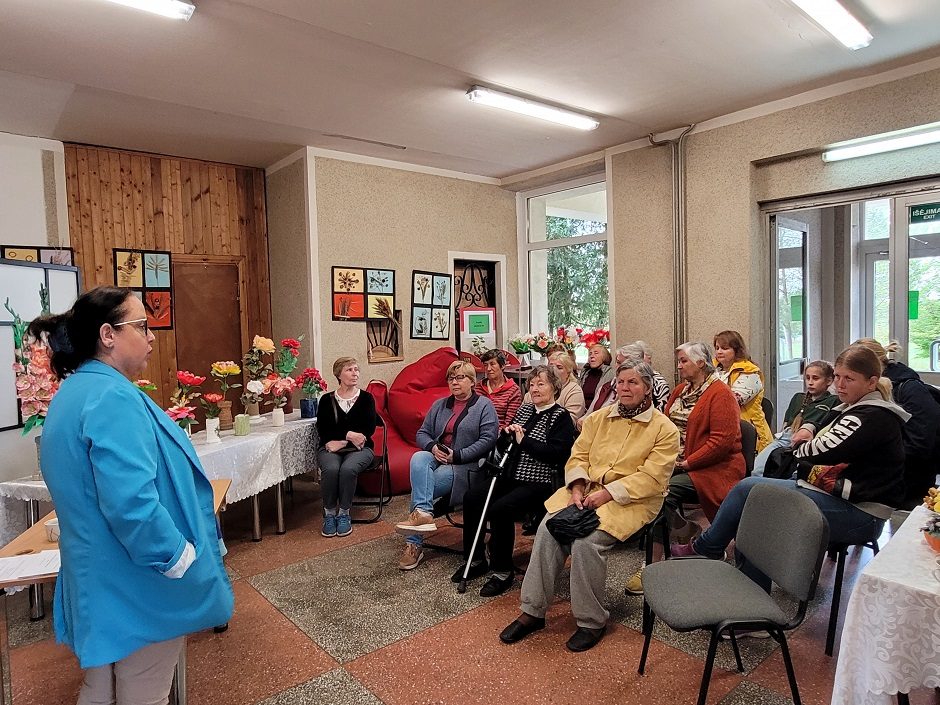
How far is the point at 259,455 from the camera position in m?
4.11

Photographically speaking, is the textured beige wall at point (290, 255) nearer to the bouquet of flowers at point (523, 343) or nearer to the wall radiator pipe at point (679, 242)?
the bouquet of flowers at point (523, 343)

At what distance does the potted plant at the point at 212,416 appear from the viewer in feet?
13.2

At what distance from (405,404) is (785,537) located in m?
3.89

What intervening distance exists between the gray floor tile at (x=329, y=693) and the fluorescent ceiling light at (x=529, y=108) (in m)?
3.70

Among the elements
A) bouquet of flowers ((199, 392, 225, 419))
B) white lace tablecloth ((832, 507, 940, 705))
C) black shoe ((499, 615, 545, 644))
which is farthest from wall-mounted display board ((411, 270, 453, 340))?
white lace tablecloth ((832, 507, 940, 705))

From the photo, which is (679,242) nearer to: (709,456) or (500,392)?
(500,392)

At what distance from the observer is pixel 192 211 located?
241 inches

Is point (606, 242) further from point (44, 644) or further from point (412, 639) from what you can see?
point (44, 644)

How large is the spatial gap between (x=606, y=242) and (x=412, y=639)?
4.76 meters

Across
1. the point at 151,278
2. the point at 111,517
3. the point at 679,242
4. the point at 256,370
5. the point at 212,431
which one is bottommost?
the point at 212,431

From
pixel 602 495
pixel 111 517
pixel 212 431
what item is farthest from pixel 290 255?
pixel 111 517

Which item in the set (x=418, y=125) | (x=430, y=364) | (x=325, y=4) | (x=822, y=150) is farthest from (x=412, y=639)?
(x=822, y=150)

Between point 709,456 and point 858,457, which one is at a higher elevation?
point 858,457

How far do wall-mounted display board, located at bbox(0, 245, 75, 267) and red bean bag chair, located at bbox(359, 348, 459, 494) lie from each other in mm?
2837
